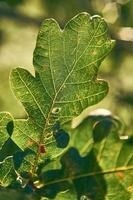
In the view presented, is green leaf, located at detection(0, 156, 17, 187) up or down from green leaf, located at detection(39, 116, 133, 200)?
up

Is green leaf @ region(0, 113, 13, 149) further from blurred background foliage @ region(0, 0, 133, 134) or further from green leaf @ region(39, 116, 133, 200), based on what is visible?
blurred background foliage @ region(0, 0, 133, 134)

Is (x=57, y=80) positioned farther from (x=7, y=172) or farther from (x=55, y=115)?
(x=7, y=172)

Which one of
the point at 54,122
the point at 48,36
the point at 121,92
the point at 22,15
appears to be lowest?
the point at 121,92

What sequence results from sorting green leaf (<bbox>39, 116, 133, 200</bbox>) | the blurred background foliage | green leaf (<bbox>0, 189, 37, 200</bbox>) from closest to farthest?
green leaf (<bbox>0, 189, 37, 200</bbox>) → green leaf (<bbox>39, 116, 133, 200</bbox>) → the blurred background foliage

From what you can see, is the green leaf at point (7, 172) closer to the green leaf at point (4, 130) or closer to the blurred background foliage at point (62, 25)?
the green leaf at point (4, 130)

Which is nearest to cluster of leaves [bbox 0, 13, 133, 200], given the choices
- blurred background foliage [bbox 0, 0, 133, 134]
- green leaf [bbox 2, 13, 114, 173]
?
green leaf [bbox 2, 13, 114, 173]

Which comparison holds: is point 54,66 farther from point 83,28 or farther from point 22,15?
point 22,15

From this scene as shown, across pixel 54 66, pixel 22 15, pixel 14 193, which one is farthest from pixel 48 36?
pixel 22 15

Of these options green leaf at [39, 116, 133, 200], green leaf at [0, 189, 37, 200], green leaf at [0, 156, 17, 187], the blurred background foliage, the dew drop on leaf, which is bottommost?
the blurred background foliage

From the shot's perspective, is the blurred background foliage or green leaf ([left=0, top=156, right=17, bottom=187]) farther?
the blurred background foliage
